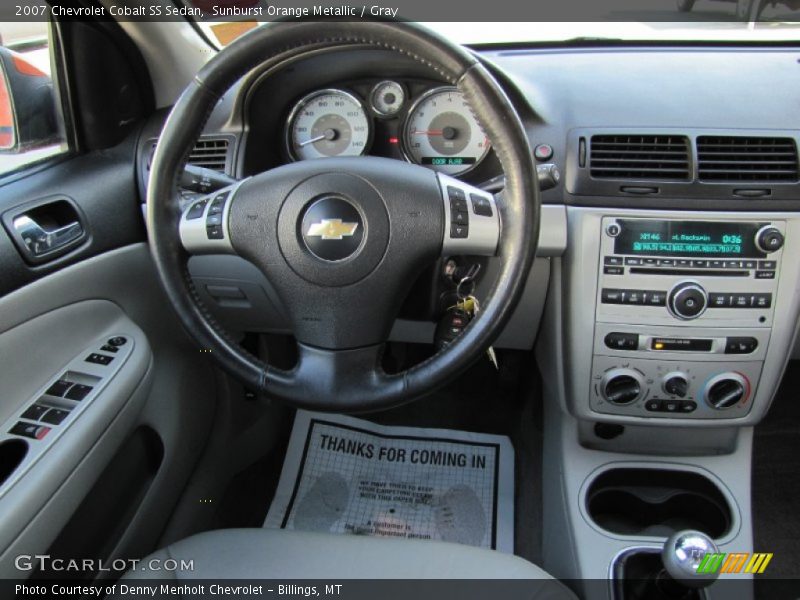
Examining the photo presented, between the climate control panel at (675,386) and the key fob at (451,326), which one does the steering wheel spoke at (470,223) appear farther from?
the climate control panel at (675,386)

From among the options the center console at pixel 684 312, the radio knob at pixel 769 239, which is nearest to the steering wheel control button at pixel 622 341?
the center console at pixel 684 312

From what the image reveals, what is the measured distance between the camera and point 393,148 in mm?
1438

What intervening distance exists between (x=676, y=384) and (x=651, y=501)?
1.08ft

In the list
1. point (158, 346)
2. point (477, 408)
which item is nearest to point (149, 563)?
point (158, 346)

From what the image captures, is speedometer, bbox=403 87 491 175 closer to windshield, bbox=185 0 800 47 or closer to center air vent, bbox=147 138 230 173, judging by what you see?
windshield, bbox=185 0 800 47

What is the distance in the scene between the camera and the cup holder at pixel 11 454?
1.01 m

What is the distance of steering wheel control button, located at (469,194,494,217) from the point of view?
101 cm

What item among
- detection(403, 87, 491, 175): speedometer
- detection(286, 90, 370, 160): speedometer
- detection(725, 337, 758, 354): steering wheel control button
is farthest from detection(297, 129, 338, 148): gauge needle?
detection(725, 337, 758, 354): steering wheel control button

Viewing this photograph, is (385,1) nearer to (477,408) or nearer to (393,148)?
(393,148)

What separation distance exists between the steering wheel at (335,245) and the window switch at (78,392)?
10.3 inches

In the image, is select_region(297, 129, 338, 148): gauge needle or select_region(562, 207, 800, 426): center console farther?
select_region(297, 129, 338, 148): gauge needle

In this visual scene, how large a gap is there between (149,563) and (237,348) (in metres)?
0.35

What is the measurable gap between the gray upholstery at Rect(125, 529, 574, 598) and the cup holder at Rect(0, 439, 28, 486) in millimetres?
235

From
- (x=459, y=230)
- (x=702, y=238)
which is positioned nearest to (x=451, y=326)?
(x=459, y=230)
